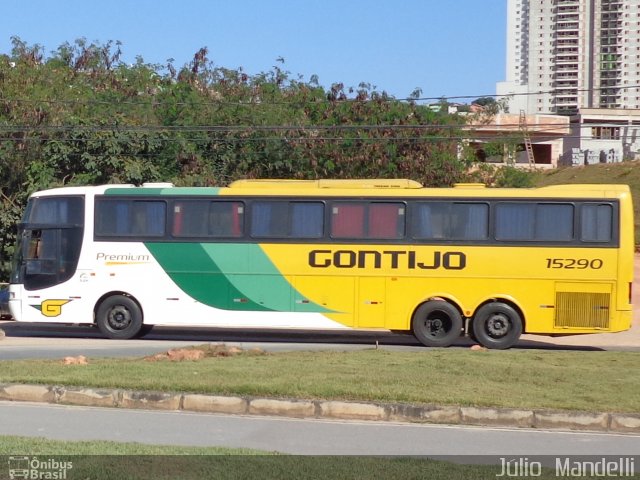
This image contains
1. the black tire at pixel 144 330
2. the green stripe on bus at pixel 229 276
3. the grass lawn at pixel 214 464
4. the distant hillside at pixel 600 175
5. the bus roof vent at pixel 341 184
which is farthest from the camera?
the distant hillside at pixel 600 175

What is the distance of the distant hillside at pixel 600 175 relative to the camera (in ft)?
155

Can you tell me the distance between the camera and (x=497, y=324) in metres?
20.9

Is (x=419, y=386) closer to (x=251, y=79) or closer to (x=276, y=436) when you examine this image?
(x=276, y=436)

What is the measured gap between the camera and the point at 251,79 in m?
39.3

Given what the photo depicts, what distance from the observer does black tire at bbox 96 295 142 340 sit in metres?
21.9

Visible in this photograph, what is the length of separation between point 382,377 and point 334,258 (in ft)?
29.5

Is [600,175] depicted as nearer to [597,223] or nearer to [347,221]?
[597,223]

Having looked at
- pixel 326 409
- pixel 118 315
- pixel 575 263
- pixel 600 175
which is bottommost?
pixel 326 409

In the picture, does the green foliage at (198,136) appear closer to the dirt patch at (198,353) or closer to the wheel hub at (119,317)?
the wheel hub at (119,317)

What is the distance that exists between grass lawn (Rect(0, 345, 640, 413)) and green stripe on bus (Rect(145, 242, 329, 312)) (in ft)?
19.3

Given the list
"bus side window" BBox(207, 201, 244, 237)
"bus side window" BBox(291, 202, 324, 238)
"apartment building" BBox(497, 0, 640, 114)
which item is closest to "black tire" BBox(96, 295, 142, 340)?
"bus side window" BBox(207, 201, 244, 237)

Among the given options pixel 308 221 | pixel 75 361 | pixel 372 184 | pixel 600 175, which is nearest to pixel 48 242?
pixel 308 221

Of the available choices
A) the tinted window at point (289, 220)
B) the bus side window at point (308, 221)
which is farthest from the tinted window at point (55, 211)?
the bus side window at point (308, 221)

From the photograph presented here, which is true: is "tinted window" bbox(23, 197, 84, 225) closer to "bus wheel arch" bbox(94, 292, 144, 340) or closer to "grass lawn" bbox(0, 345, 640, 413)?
"bus wheel arch" bbox(94, 292, 144, 340)
